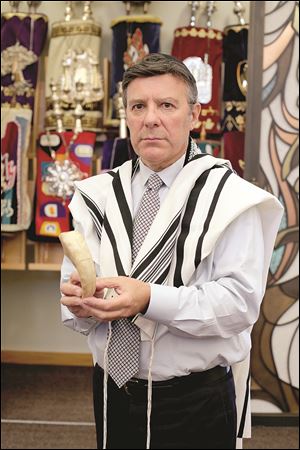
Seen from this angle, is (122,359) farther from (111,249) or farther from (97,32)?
(97,32)

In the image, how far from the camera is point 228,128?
402 cm

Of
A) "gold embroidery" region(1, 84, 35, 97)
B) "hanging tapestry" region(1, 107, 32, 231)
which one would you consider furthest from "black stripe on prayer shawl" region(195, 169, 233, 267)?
"gold embroidery" region(1, 84, 35, 97)

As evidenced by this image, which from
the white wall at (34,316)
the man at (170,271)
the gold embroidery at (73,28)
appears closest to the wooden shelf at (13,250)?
the white wall at (34,316)

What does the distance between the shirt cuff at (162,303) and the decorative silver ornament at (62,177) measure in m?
2.53

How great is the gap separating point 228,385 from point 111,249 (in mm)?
415

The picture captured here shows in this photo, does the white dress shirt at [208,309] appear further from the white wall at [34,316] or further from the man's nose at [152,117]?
the white wall at [34,316]

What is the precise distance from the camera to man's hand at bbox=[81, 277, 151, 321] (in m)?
1.36

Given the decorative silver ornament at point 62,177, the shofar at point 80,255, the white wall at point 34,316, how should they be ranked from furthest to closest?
1. the white wall at point 34,316
2. the decorative silver ornament at point 62,177
3. the shofar at point 80,255

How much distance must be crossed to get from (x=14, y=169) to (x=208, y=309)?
8.64 ft

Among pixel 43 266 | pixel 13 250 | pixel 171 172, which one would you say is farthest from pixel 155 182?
pixel 13 250

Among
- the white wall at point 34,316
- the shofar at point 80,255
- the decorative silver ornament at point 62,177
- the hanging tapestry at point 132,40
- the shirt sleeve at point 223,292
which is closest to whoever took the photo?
the shofar at point 80,255

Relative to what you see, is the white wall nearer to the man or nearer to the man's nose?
the man

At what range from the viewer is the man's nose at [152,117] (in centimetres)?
146

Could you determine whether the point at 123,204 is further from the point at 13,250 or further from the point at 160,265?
the point at 13,250
